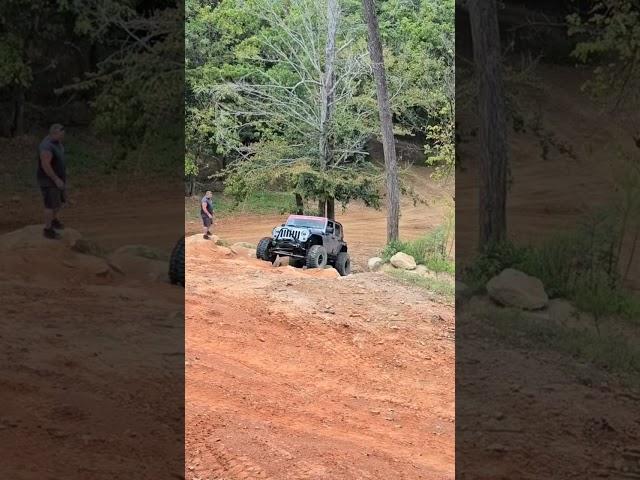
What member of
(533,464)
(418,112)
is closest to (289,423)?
(533,464)

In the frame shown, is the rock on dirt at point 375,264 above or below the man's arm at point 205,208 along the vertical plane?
below

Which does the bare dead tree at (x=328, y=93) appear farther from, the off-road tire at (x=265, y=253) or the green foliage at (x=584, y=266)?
the green foliage at (x=584, y=266)

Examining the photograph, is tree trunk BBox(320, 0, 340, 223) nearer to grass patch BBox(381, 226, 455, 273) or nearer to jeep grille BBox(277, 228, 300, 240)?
grass patch BBox(381, 226, 455, 273)

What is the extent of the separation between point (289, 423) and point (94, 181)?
548 centimetres

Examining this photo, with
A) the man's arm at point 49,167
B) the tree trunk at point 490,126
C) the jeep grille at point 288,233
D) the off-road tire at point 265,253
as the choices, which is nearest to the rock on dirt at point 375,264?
the jeep grille at point 288,233

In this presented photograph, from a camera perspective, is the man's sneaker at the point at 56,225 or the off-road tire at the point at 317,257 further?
the off-road tire at the point at 317,257

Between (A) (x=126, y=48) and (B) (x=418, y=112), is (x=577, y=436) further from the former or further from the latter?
(B) (x=418, y=112)

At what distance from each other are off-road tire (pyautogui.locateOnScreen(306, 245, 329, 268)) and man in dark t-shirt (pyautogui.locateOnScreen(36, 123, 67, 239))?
3.52 meters

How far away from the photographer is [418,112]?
53.3 feet

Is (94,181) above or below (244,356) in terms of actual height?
above

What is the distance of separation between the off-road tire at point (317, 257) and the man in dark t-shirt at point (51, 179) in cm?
352

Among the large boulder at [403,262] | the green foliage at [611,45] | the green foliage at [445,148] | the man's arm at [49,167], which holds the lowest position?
the large boulder at [403,262]

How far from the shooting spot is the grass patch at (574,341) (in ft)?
22.1

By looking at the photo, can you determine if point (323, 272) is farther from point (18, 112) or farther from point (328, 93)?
point (328, 93)
